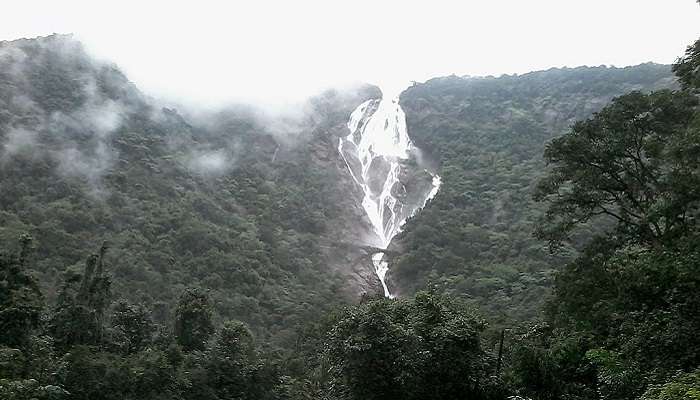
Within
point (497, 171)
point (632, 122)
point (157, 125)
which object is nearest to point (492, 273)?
point (497, 171)

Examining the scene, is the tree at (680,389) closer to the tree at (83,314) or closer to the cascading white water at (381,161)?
the tree at (83,314)

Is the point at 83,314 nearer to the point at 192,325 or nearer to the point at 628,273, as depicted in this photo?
the point at 192,325

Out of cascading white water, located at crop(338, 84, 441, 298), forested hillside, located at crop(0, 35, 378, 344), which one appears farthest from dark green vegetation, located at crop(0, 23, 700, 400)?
cascading white water, located at crop(338, 84, 441, 298)

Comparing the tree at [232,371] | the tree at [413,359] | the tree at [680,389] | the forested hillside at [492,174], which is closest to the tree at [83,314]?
the tree at [232,371]

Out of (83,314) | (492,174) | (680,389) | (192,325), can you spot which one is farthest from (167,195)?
(680,389)

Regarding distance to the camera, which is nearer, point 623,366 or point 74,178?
point 623,366

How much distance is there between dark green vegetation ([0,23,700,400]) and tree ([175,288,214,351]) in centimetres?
8

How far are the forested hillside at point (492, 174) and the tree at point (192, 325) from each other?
13.0 metres

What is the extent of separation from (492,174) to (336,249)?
18458 millimetres

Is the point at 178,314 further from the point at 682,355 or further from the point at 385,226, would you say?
the point at 385,226

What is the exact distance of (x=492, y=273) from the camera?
41.9m

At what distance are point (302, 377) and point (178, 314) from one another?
5.94 meters

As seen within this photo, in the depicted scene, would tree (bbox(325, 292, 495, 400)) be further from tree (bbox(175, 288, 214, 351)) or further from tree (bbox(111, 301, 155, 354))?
tree (bbox(175, 288, 214, 351))

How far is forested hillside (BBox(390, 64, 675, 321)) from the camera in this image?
135 feet
